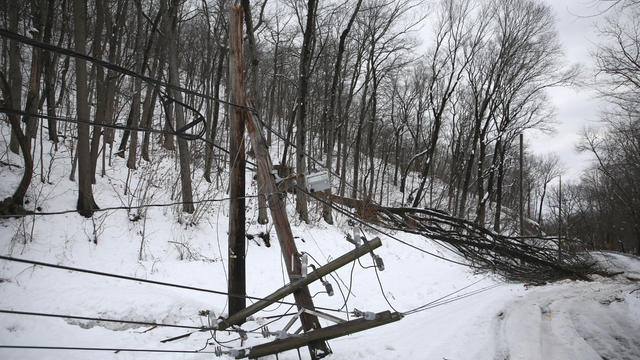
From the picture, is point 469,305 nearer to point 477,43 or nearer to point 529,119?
point 477,43

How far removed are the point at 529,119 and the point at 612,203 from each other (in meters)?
23.6

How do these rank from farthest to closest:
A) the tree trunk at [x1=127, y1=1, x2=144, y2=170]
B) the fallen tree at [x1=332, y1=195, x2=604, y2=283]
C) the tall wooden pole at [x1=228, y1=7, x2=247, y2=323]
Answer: the tree trunk at [x1=127, y1=1, x2=144, y2=170] → the fallen tree at [x1=332, y1=195, x2=604, y2=283] → the tall wooden pole at [x1=228, y1=7, x2=247, y2=323]

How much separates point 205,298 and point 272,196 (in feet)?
10.0

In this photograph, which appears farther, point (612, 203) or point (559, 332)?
point (612, 203)

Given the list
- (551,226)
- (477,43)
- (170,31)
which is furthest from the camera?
(551,226)

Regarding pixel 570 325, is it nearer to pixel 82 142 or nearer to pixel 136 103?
pixel 82 142

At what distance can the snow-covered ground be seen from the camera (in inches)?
177

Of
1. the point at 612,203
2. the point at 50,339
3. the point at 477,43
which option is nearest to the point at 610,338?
the point at 50,339

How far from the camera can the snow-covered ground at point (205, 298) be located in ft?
14.7

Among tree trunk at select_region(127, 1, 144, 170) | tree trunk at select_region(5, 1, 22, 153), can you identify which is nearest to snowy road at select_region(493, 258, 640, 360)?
tree trunk at select_region(127, 1, 144, 170)

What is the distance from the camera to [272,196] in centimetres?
415

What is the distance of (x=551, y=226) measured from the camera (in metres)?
53.7

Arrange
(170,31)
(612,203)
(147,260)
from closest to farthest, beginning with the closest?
1. (147,260)
2. (170,31)
3. (612,203)

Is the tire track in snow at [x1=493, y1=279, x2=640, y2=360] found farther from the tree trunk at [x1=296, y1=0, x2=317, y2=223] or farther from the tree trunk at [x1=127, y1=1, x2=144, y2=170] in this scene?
the tree trunk at [x1=127, y1=1, x2=144, y2=170]
